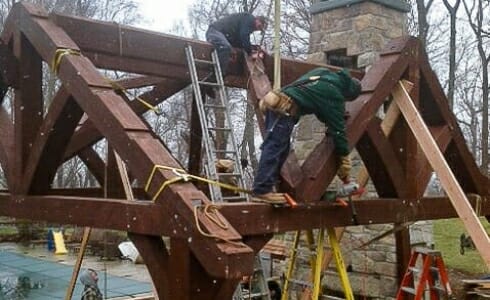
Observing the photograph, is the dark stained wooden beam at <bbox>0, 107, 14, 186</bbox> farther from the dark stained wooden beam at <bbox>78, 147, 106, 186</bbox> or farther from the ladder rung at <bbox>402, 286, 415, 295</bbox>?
the ladder rung at <bbox>402, 286, 415, 295</bbox>

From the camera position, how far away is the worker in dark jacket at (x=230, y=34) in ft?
19.2

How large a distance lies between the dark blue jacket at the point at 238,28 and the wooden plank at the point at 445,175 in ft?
4.93

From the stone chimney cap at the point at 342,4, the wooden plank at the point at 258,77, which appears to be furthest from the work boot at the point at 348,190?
the stone chimney cap at the point at 342,4

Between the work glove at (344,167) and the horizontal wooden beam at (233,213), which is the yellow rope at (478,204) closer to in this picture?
the horizontal wooden beam at (233,213)

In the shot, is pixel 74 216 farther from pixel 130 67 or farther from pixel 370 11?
pixel 370 11

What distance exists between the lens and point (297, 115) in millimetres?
4547

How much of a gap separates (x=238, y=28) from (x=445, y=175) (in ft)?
7.88

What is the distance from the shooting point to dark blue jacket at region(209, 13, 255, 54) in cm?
596

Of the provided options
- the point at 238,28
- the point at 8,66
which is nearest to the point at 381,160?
the point at 238,28

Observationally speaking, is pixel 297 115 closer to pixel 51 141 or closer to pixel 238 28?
pixel 238 28

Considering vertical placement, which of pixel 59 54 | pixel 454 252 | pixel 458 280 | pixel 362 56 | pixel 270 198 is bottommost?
pixel 458 280

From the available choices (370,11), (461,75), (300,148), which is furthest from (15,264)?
(461,75)

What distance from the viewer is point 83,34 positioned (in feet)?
16.1

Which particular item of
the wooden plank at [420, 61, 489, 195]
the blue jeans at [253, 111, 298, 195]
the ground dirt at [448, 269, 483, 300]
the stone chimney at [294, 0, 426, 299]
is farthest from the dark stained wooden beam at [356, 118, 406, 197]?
the ground dirt at [448, 269, 483, 300]
